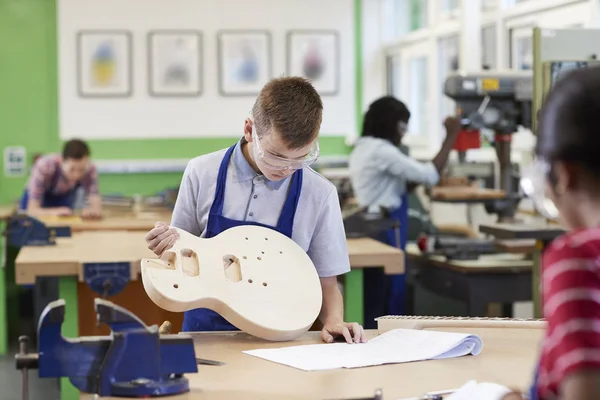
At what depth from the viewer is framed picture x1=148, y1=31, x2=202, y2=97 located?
28.8 feet

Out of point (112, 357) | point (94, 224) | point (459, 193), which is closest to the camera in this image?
point (112, 357)

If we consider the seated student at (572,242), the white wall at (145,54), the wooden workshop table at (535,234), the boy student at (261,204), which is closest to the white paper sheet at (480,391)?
the seated student at (572,242)

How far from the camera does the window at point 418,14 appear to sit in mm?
8297

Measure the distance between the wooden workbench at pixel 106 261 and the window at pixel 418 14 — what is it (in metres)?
4.55

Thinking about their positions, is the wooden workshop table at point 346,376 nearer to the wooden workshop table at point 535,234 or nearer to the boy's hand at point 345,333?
the boy's hand at point 345,333

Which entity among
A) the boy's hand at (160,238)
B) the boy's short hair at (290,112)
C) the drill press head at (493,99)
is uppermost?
the drill press head at (493,99)

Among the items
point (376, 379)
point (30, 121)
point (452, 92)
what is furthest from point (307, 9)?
point (376, 379)

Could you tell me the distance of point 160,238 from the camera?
198 cm

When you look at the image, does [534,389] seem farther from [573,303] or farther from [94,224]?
[94,224]

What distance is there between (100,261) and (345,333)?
1551 mm

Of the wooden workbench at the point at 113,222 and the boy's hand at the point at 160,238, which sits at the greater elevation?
the boy's hand at the point at 160,238

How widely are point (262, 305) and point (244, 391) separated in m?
0.41

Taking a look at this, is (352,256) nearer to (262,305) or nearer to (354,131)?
(262,305)

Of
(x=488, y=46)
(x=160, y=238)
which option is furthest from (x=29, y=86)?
(x=160, y=238)
